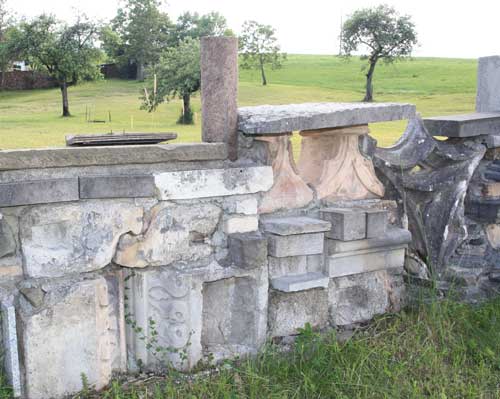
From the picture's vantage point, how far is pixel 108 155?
3619mm

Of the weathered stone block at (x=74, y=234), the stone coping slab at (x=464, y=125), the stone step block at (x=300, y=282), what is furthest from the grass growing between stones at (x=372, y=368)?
the stone coping slab at (x=464, y=125)

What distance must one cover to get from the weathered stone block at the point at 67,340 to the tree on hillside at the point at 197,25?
41071 millimetres

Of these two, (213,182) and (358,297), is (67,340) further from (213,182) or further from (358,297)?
(358,297)

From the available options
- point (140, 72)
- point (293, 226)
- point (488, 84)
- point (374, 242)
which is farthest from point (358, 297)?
point (140, 72)

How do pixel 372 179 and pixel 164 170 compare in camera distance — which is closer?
pixel 164 170

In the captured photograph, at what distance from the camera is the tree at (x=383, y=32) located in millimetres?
44781

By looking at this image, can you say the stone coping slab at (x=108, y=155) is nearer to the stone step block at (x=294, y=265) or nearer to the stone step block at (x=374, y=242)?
the stone step block at (x=294, y=265)

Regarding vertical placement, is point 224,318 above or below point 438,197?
below

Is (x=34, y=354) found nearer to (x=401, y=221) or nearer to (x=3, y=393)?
(x=3, y=393)

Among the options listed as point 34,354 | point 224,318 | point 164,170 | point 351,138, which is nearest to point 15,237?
point 34,354

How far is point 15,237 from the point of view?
3.46 m

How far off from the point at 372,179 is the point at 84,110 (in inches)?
984

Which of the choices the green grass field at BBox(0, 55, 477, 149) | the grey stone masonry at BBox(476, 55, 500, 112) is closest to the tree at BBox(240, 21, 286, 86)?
the green grass field at BBox(0, 55, 477, 149)

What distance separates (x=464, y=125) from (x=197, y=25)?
43.9 metres
